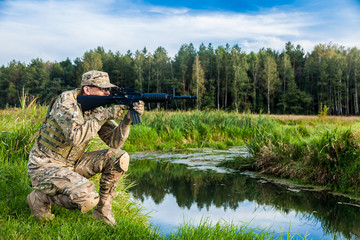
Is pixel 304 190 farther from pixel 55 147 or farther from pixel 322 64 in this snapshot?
pixel 322 64

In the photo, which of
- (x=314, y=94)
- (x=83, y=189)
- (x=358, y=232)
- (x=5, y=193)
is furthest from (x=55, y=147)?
(x=314, y=94)

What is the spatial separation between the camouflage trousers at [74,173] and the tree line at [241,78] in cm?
4922

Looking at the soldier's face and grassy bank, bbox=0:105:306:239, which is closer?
grassy bank, bbox=0:105:306:239

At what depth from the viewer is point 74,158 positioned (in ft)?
13.0

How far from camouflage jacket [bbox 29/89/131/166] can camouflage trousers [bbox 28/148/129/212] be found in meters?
0.05

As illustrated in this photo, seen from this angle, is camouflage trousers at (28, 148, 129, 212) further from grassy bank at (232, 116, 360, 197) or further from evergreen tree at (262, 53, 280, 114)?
evergreen tree at (262, 53, 280, 114)

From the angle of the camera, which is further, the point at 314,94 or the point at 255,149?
the point at 314,94

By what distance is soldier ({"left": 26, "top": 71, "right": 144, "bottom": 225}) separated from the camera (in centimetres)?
351

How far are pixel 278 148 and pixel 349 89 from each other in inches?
2346

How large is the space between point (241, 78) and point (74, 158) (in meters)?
57.7

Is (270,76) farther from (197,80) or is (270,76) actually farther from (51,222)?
(51,222)

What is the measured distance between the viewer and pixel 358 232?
4414mm

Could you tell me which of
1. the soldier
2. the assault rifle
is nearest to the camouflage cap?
the soldier

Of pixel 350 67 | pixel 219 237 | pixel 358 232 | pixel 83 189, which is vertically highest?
pixel 350 67
